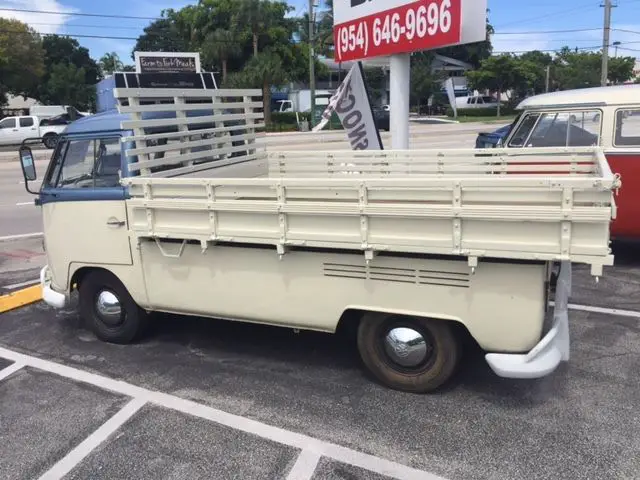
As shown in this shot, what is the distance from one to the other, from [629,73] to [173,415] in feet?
247

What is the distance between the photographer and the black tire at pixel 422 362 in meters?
4.02

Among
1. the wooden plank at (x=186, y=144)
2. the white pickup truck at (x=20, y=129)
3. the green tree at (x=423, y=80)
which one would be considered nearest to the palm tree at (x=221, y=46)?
the white pickup truck at (x=20, y=129)

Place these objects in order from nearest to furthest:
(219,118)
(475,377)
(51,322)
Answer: (475,377) → (219,118) → (51,322)

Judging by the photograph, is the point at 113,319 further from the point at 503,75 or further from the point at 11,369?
the point at 503,75

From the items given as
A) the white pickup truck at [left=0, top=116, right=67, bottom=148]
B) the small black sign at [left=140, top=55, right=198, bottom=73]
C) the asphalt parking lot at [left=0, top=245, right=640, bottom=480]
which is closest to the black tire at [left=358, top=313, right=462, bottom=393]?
the asphalt parking lot at [left=0, top=245, right=640, bottom=480]

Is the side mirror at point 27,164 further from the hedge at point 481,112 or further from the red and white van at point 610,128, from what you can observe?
the hedge at point 481,112

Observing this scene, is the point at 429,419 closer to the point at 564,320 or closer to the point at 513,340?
the point at 513,340

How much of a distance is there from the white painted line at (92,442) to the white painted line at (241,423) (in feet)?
0.49

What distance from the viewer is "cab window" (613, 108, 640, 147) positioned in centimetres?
698

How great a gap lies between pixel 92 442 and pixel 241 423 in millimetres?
937

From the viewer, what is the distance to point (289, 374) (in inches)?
181

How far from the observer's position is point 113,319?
5.22 m

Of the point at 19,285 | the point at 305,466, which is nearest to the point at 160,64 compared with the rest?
the point at 19,285

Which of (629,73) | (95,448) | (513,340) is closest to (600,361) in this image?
(513,340)
